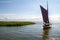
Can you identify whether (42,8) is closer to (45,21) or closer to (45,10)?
(45,10)

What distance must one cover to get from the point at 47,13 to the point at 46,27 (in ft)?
17.1

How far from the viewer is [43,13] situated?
166ft

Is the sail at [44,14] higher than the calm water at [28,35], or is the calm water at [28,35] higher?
the sail at [44,14]

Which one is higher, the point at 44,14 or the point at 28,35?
the point at 44,14

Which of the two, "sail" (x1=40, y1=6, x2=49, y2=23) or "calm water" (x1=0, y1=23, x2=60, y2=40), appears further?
"sail" (x1=40, y1=6, x2=49, y2=23)

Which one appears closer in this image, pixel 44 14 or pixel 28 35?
pixel 28 35

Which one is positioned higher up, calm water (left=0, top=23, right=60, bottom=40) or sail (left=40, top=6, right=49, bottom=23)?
sail (left=40, top=6, right=49, bottom=23)

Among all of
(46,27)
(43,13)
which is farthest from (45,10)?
(46,27)

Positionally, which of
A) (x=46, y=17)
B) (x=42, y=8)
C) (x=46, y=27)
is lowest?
(x=46, y=27)

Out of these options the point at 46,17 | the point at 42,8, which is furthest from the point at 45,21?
the point at 42,8

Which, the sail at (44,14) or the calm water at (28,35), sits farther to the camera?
the sail at (44,14)

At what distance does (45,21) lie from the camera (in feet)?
172

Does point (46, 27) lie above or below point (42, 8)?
below

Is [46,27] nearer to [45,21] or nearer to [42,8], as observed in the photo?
[45,21]
